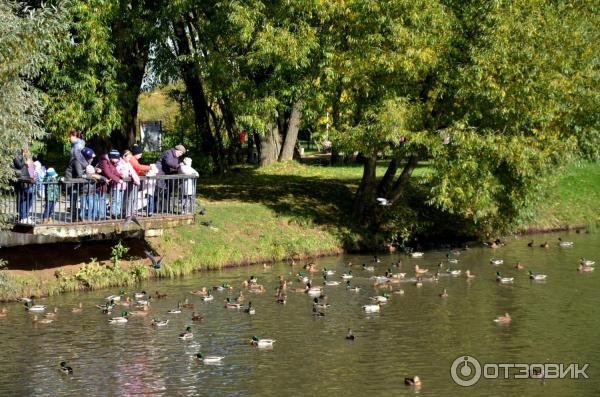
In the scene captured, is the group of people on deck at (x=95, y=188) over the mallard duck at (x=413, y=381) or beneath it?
over

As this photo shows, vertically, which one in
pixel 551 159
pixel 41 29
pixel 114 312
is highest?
pixel 41 29

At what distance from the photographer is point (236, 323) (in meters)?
28.2

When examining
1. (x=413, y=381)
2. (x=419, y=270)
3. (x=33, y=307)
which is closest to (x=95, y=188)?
(x=33, y=307)

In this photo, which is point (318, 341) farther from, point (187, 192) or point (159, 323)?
point (187, 192)

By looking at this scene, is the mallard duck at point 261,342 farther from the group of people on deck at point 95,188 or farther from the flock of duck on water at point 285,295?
the group of people on deck at point 95,188

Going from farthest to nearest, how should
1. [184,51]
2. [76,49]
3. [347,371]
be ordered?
[184,51]
[76,49]
[347,371]

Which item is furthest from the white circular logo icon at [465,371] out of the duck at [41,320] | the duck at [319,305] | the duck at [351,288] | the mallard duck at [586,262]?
the mallard duck at [586,262]

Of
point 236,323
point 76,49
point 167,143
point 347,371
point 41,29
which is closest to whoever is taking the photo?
point 347,371

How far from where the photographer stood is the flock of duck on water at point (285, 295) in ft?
91.9

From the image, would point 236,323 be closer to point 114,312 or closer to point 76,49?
point 114,312

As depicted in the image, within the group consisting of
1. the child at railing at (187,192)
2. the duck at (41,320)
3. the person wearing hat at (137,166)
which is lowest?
the duck at (41,320)

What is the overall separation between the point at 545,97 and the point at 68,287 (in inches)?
653

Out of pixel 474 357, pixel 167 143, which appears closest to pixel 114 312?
pixel 474 357

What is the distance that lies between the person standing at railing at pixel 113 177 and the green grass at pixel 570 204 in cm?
1773
